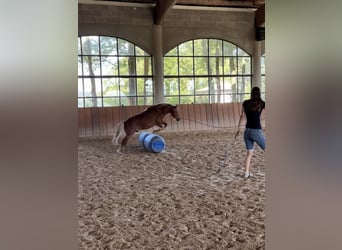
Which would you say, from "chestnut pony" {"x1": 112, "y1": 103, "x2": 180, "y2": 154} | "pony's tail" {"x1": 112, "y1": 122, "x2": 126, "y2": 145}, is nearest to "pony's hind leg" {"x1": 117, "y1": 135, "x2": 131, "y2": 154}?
"chestnut pony" {"x1": 112, "y1": 103, "x2": 180, "y2": 154}

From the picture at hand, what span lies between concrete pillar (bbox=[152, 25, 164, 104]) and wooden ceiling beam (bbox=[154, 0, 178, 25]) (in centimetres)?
30

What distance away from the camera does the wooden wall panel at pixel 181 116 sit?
33.9ft

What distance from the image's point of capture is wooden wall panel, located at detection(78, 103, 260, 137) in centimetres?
1034

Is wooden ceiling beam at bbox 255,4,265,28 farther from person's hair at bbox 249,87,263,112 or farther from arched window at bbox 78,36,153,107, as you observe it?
person's hair at bbox 249,87,263,112

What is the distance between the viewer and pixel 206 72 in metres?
13.2

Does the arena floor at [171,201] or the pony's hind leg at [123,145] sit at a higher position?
the pony's hind leg at [123,145]

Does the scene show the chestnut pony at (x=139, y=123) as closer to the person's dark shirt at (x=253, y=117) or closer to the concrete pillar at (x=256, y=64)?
the person's dark shirt at (x=253, y=117)

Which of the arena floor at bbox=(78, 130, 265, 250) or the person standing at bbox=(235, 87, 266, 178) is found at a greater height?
the person standing at bbox=(235, 87, 266, 178)

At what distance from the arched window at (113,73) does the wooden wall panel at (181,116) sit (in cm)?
144

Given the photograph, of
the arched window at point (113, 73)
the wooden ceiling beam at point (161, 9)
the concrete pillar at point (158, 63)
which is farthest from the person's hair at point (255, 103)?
the arched window at point (113, 73)

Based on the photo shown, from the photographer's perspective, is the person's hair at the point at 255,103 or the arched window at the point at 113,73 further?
Result: the arched window at the point at 113,73
